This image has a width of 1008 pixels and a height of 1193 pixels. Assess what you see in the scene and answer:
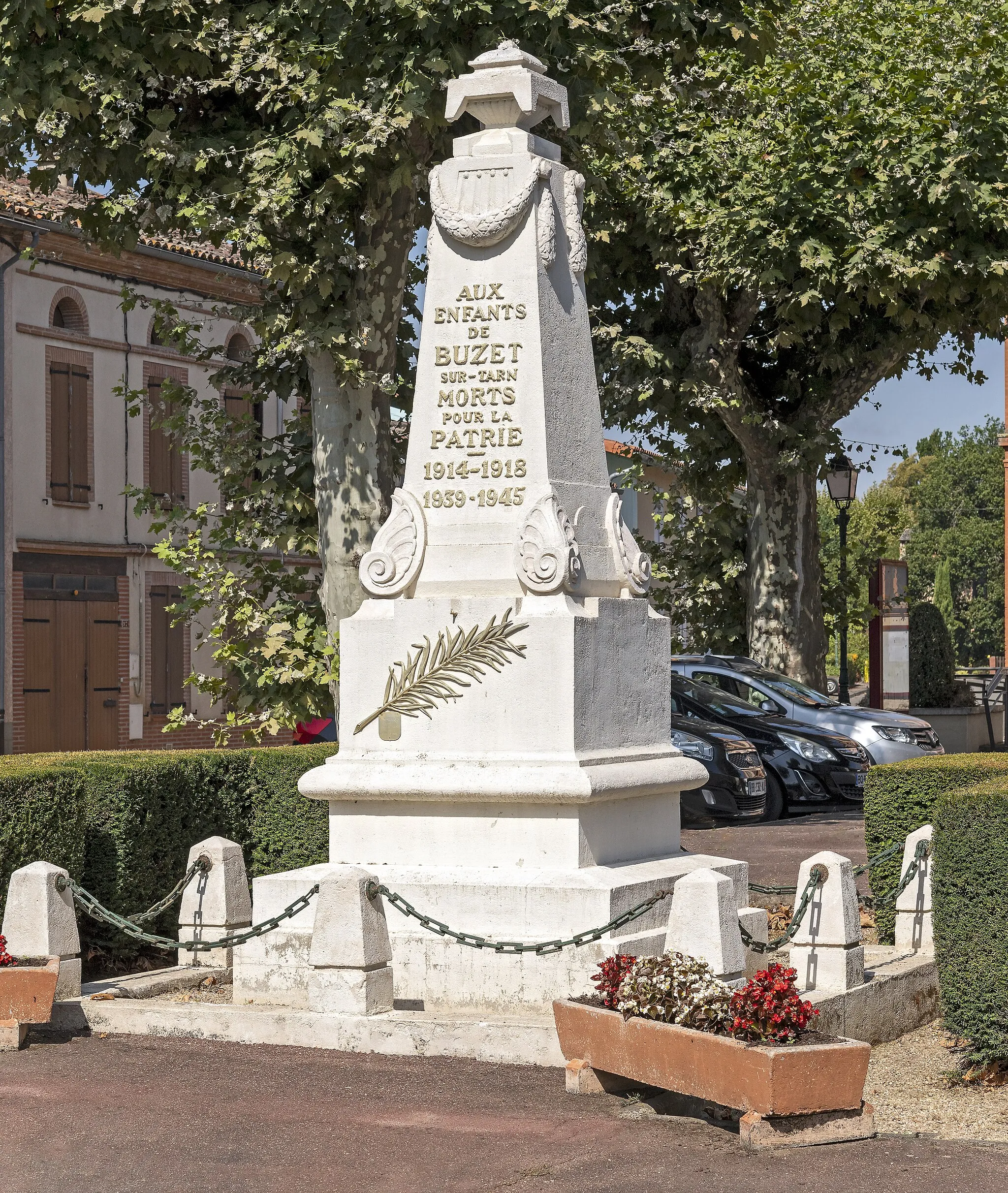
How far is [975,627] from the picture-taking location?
346 ft

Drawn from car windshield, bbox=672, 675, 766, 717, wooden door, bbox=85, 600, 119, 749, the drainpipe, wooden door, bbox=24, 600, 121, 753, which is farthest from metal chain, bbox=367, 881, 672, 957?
wooden door, bbox=85, 600, 119, 749

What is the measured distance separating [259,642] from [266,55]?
19.8ft

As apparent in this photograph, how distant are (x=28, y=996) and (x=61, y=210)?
20870mm

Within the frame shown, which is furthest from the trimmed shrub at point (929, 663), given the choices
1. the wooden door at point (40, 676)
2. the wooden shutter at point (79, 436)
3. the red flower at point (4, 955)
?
the red flower at point (4, 955)

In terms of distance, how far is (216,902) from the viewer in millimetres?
10031

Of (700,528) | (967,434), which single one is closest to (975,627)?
(967,434)

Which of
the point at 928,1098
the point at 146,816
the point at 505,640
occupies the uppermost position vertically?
the point at 505,640

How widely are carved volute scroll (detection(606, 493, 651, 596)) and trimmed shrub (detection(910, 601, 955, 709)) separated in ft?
78.1

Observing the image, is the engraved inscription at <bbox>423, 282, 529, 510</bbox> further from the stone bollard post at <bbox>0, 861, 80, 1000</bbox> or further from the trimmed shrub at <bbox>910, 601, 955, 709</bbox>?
the trimmed shrub at <bbox>910, 601, 955, 709</bbox>

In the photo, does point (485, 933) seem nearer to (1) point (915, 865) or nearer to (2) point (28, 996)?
(2) point (28, 996)

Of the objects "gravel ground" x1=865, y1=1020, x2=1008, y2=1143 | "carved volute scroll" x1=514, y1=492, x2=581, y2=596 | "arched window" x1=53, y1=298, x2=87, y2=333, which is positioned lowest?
"gravel ground" x1=865, y1=1020, x2=1008, y2=1143

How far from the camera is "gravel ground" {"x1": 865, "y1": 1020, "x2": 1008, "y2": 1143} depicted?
7156mm

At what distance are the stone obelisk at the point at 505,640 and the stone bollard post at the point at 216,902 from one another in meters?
0.84

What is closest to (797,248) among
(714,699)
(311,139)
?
(714,699)
